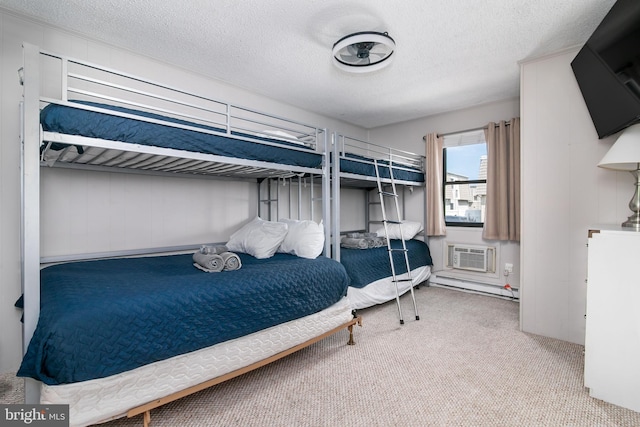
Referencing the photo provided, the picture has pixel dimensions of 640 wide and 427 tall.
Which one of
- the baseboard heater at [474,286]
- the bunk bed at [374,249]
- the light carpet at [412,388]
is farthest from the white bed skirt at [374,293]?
the baseboard heater at [474,286]

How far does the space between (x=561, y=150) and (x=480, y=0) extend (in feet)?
4.73

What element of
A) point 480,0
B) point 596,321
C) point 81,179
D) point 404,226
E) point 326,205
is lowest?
point 596,321

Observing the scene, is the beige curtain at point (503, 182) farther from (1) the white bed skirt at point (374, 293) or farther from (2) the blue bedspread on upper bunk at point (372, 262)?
(1) the white bed skirt at point (374, 293)

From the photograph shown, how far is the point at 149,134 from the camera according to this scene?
1712 mm

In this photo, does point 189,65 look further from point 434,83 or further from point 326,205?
point 434,83

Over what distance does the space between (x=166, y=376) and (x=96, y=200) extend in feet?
5.44

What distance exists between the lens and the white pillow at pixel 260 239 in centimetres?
260

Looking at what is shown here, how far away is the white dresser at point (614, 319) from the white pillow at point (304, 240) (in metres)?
1.86

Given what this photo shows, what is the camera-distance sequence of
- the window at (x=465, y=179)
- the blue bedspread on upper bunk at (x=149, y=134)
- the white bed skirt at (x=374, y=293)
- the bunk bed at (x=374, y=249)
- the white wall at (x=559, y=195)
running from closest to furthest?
1. the blue bedspread on upper bunk at (x=149, y=134)
2. the white wall at (x=559, y=195)
3. the bunk bed at (x=374, y=249)
4. the white bed skirt at (x=374, y=293)
5. the window at (x=465, y=179)

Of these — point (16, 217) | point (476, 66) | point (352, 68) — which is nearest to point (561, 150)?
point (476, 66)

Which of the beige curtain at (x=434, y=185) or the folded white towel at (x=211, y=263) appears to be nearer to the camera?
the folded white towel at (x=211, y=263)

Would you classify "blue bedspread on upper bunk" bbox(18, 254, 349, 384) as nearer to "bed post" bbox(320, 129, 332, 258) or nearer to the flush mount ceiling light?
"bed post" bbox(320, 129, 332, 258)

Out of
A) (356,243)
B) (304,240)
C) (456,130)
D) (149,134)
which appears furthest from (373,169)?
(149,134)

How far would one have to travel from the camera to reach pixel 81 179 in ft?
7.73
